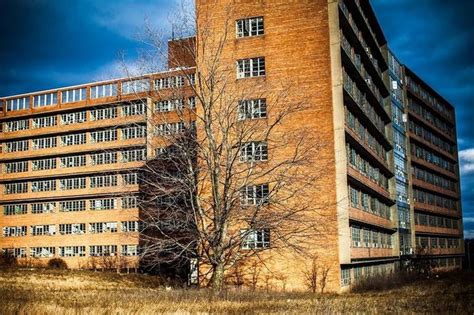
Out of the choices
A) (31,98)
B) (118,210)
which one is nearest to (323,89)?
(118,210)

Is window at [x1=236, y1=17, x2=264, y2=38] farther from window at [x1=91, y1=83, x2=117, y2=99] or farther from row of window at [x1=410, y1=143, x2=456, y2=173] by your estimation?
row of window at [x1=410, y1=143, x2=456, y2=173]

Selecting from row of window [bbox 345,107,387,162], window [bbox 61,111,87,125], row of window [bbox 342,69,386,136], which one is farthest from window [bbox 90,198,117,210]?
row of window [bbox 342,69,386,136]

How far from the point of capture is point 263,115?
1513 inches

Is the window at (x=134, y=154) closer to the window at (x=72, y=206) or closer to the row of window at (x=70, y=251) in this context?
the window at (x=72, y=206)

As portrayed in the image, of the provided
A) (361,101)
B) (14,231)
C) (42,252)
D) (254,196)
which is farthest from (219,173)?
(14,231)

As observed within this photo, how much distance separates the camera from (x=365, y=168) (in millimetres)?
49750

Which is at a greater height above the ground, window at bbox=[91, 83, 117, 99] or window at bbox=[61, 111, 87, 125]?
window at bbox=[91, 83, 117, 99]

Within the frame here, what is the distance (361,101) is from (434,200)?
40.7 meters

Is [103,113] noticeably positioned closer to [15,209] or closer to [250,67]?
[15,209]

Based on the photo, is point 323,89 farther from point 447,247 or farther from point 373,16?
point 447,247

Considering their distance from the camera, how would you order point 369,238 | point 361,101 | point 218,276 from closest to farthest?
point 218,276 < point 361,101 < point 369,238

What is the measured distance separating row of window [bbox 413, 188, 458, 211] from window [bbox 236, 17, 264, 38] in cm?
4317

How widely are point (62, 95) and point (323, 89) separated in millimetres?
45228

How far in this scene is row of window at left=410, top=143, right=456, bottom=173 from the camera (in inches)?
3039
